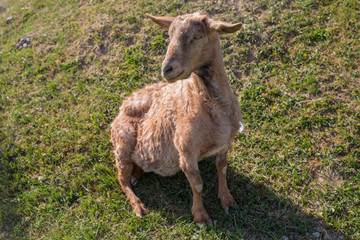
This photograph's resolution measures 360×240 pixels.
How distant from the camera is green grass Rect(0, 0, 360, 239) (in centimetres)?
463

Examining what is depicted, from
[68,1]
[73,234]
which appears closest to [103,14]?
[68,1]

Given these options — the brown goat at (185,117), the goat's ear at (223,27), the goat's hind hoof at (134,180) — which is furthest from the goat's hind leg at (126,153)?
the goat's ear at (223,27)

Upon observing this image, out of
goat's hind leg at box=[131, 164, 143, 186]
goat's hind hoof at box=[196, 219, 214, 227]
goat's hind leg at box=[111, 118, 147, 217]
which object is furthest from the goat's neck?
goat's hind leg at box=[131, 164, 143, 186]

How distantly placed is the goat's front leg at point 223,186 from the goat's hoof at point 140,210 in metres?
1.19

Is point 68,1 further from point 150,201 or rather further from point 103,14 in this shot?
point 150,201

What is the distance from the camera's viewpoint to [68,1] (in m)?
9.38

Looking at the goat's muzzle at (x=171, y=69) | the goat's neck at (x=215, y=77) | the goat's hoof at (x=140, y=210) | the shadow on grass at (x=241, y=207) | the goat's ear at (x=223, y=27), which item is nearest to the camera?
the goat's ear at (x=223, y=27)

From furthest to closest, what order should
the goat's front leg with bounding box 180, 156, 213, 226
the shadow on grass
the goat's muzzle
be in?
1. the shadow on grass
2. the goat's front leg with bounding box 180, 156, 213, 226
3. the goat's muzzle

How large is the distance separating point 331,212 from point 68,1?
344 inches

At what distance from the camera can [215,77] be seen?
3975 millimetres

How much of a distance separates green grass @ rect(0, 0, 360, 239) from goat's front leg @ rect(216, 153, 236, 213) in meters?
0.14

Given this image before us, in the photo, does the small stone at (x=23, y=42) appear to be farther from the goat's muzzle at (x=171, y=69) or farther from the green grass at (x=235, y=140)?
the goat's muzzle at (x=171, y=69)

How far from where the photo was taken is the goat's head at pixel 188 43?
354 cm

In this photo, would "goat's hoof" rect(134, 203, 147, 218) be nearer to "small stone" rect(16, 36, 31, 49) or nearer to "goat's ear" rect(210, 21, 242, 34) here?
"goat's ear" rect(210, 21, 242, 34)
